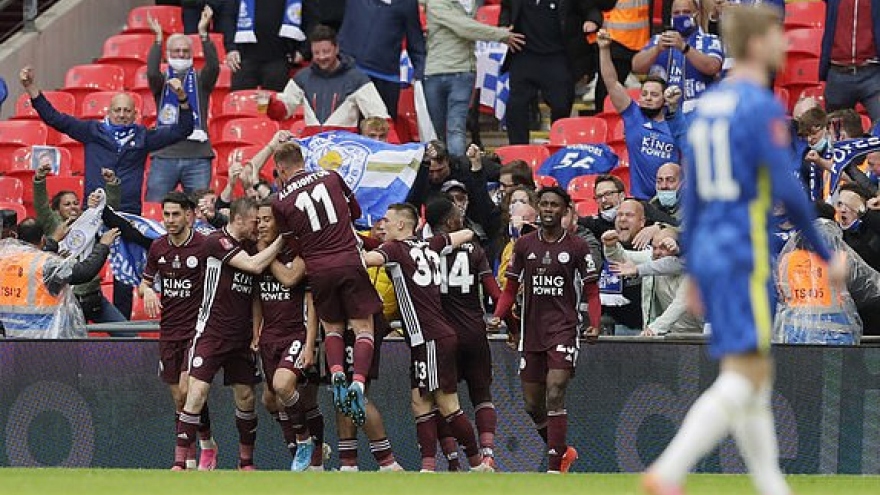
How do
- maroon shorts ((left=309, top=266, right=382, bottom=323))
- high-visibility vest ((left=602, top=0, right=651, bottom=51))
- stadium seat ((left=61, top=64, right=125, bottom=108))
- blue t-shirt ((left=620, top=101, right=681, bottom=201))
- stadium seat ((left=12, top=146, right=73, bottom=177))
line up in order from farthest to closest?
stadium seat ((left=61, top=64, right=125, bottom=108)) → stadium seat ((left=12, top=146, right=73, bottom=177)) → high-visibility vest ((left=602, top=0, right=651, bottom=51)) → blue t-shirt ((left=620, top=101, right=681, bottom=201)) → maroon shorts ((left=309, top=266, right=382, bottom=323))

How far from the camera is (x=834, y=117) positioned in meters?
14.8

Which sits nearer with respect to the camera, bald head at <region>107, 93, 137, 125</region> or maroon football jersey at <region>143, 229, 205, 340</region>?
maroon football jersey at <region>143, 229, 205, 340</region>

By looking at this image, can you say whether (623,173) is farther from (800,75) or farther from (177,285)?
(177,285)

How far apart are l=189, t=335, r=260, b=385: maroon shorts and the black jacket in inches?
207

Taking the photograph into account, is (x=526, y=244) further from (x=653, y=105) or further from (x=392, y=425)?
(x=653, y=105)

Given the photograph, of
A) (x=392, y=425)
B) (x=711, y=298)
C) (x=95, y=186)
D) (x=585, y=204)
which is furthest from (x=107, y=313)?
(x=711, y=298)

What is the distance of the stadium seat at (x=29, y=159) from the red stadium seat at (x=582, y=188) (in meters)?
5.22

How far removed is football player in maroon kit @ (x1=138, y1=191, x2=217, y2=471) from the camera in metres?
13.6

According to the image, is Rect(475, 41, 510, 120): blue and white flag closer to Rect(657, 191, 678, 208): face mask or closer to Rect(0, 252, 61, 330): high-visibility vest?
Rect(657, 191, 678, 208): face mask

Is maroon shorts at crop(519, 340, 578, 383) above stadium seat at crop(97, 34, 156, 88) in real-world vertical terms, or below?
below

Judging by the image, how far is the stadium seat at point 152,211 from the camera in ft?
55.9

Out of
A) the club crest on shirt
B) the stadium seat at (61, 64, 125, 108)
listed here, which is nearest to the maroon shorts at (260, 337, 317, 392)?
the club crest on shirt

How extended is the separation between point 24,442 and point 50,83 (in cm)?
761

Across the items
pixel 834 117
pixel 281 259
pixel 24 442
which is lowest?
pixel 24 442
